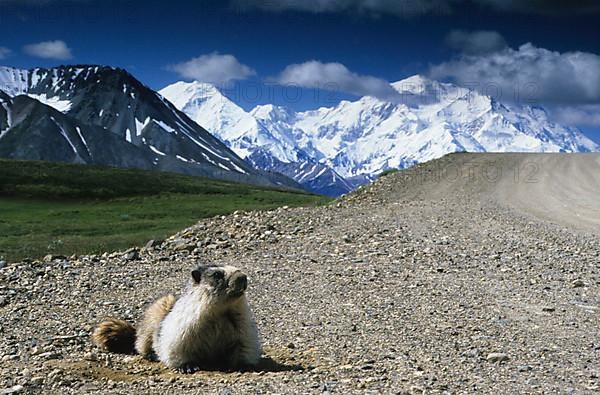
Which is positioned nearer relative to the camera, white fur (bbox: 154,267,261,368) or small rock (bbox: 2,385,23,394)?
small rock (bbox: 2,385,23,394)

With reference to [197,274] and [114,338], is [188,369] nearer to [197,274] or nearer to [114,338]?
[197,274]

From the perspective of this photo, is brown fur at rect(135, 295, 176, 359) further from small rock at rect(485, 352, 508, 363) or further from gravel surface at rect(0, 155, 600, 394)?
small rock at rect(485, 352, 508, 363)

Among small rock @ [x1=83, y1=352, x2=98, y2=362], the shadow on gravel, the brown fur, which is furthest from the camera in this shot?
the brown fur

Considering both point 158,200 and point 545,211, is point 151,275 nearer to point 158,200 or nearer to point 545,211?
point 545,211

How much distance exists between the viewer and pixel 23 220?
53156 mm

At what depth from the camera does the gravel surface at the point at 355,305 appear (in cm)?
833

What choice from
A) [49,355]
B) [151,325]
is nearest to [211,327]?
[151,325]

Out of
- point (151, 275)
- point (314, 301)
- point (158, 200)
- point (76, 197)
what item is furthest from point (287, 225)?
point (76, 197)

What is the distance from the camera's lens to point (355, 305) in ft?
42.0

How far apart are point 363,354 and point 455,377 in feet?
5.20

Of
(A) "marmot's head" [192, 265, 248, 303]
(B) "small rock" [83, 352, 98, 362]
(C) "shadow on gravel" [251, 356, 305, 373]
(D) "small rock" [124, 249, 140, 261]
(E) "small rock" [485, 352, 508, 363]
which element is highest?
(A) "marmot's head" [192, 265, 248, 303]

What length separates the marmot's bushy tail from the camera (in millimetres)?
10477

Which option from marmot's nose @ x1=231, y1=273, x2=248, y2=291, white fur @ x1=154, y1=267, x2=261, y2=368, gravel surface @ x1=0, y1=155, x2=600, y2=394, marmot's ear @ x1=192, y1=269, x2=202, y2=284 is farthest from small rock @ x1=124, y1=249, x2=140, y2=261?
marmot's nose @ x1=231, y1=273, x2=248, y2=291

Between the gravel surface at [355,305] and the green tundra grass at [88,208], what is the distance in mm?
13887
